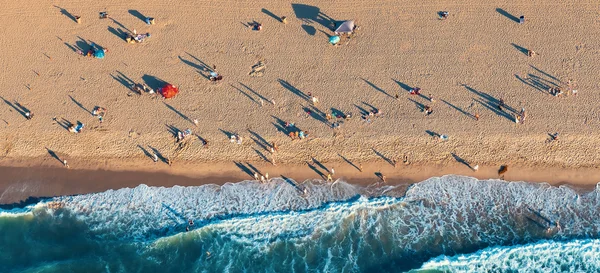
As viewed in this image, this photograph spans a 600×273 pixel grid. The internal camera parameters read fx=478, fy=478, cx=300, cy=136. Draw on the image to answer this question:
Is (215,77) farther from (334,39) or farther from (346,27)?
(346,27)

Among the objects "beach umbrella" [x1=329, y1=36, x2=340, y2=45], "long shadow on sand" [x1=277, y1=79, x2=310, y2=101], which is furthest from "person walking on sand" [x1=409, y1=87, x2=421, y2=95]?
"long shadow on sand" [x1=277, y1=79, x2=310, y2=101]

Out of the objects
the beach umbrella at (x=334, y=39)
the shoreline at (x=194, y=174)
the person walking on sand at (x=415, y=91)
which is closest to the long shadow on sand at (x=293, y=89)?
the beach umbrella at (x=334, y=39)

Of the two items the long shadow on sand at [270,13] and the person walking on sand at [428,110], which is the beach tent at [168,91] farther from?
the person walking on sand at [428,110]

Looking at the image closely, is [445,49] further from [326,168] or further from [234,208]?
[234,208]

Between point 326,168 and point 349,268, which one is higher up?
point 326,168

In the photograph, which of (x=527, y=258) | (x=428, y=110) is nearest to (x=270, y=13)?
(x=428, y=110)

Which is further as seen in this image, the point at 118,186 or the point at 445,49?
the point at 445,49

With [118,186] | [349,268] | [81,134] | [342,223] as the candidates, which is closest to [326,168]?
[342,223]
